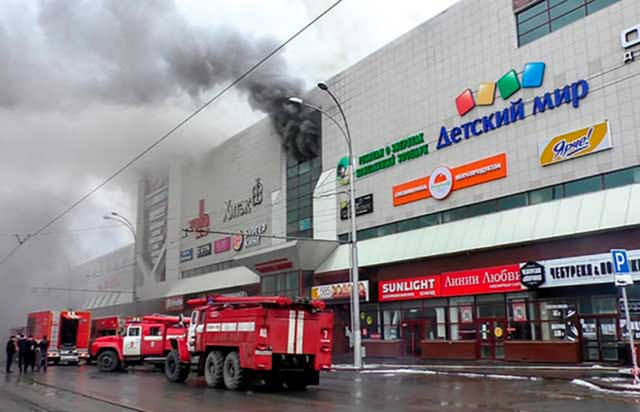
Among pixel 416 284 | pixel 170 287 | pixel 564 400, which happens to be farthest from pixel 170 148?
pixel 564 400

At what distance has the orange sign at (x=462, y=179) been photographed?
29.4 meters

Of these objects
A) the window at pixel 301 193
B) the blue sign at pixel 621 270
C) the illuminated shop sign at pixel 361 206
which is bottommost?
the blue sign at pixel 621 270

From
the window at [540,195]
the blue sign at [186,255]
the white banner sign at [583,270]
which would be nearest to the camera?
the white banner sign at [583,270]

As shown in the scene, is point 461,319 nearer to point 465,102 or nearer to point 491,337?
point 491,337

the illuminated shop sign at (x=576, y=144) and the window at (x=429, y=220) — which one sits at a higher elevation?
the illuminated shop sign at (x=576, y=144)

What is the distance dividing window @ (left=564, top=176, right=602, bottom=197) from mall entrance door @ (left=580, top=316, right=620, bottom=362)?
5223mm

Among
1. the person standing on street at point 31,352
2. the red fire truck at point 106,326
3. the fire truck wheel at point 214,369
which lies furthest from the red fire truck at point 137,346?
the red fire truck at point 106,326

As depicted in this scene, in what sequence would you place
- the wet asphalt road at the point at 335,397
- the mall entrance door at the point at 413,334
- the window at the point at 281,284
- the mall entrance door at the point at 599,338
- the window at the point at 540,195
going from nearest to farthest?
the wet asphalt road at the point at 335,397, the mall entrance door at the point at 599,338, the window at the point at 540,195, the mall entrance door at the point at 413,334, the window at the point at 281,284

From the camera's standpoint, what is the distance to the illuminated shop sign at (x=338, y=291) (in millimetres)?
35344

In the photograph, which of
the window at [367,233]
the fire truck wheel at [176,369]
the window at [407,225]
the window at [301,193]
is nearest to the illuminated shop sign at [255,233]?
the window at [301,193]

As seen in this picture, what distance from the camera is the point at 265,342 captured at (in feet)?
51.8

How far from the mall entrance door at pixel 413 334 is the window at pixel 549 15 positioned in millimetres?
14912

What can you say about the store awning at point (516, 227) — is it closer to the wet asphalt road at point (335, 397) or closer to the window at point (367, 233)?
the window at point (367, 233)

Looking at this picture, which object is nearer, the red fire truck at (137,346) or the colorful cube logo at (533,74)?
the red fire truck at (137,346)
